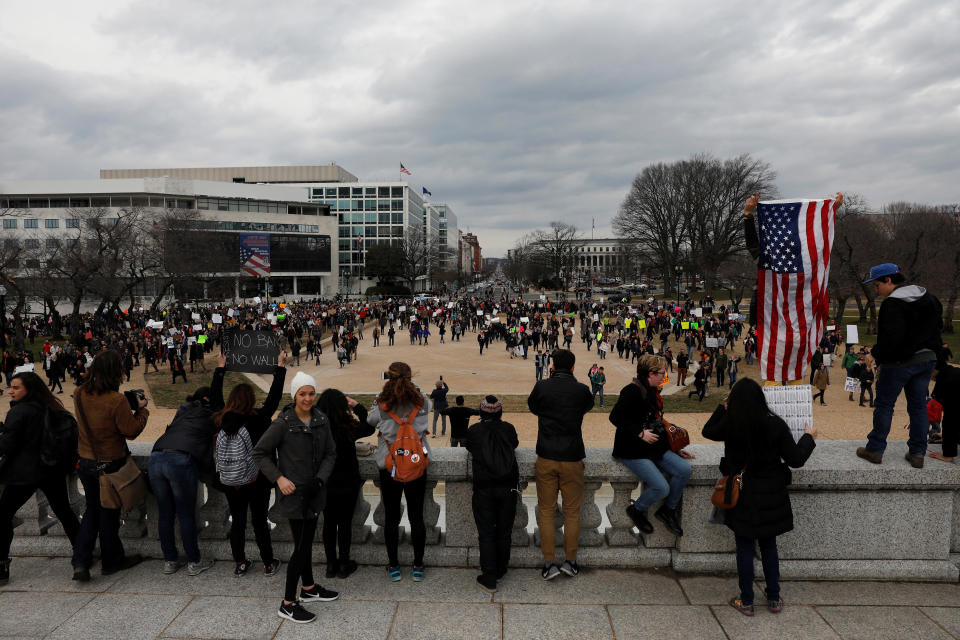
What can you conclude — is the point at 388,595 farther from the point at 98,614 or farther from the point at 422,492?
the point at 98,614

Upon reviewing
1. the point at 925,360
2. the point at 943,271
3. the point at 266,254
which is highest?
the point at 266,254

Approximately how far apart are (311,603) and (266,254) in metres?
77.1

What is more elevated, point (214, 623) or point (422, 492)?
point (422, 492)

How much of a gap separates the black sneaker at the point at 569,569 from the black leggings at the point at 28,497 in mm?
3861

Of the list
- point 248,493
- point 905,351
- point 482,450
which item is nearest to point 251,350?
point 248,493

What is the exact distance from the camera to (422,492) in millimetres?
4234

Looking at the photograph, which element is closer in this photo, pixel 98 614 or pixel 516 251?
pixel 98 614

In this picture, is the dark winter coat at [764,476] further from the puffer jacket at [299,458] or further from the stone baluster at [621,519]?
the puffer jacket at [299,458]

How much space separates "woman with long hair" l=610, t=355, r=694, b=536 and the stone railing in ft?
0.41

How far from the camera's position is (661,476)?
4129 mm

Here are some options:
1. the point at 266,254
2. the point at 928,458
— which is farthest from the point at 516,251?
the point at 928,458

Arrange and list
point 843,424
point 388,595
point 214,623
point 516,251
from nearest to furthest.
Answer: point 214,623 → point 388,595 → point 843,424 → point 516,251

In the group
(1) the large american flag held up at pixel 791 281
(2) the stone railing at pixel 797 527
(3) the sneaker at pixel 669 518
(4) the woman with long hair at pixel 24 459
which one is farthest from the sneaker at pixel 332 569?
(1) the large american flag held up at pixel 791 281

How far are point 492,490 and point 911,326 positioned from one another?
10.5 feet
